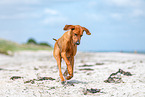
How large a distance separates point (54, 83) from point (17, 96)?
7.27 feet

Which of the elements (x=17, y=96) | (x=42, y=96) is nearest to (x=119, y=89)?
(x=42, y=96)

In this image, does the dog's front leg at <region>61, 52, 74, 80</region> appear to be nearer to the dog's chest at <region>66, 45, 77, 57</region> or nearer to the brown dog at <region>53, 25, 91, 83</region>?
the brown dog at <region>53, 25, 91, 83</region>

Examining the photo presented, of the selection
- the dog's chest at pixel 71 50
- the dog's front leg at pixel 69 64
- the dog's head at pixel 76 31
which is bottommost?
the dog's front leg at pixel 69 64

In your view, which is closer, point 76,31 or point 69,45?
point 76,31

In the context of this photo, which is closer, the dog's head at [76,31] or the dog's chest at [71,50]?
the dog's head at [76,31]

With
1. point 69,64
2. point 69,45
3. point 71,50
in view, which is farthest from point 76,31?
point 69,64

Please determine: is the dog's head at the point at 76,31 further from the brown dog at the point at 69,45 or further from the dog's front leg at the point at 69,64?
the dog's front leg at the point at 69,64

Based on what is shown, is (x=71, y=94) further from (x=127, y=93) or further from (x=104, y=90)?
(x=127, y=93)

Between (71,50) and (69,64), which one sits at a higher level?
(71,50)

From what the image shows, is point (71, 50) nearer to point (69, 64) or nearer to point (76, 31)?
point (69, 64)

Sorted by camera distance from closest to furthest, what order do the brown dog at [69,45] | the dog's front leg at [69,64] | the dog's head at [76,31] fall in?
the dog's head at [76,31] < the brown dog at [69,45] < the dog's front leg at [69,64]

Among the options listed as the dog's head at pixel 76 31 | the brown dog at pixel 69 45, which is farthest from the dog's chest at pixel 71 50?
the dog's head at pixel 76 31

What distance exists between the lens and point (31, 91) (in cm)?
690

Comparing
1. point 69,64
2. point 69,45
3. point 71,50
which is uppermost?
point 69,45
